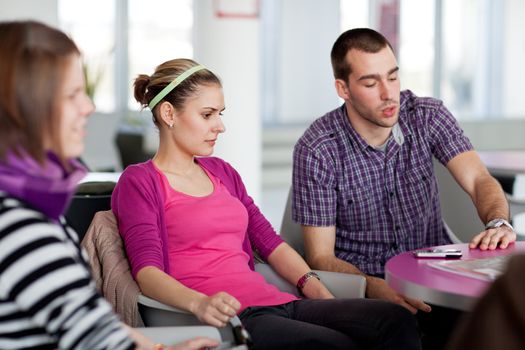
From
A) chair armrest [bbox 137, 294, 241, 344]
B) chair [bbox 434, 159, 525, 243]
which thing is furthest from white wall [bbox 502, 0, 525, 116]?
chair armrest [bbox 137, 294, 241, 344]

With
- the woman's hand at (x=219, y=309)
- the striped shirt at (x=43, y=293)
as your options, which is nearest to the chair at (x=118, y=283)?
the woman's hand at (x=219, y=309)

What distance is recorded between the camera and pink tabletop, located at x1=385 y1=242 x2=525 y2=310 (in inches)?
73.3

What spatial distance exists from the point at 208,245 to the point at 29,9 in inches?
227

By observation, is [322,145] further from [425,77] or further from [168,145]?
[425,77]

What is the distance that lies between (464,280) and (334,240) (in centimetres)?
106

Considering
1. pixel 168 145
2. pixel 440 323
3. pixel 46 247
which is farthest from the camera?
pixel 440 323

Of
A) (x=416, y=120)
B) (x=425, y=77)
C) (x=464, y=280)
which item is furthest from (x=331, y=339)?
(x=425, y=77)

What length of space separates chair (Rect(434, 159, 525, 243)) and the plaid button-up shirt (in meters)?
0.26

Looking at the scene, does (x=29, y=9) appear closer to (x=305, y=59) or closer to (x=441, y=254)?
(x=305, y=59)

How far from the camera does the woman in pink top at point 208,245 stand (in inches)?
91.3

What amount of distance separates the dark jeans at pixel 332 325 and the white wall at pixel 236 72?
305cm

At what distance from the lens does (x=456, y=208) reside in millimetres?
3406

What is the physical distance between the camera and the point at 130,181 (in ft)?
8.23

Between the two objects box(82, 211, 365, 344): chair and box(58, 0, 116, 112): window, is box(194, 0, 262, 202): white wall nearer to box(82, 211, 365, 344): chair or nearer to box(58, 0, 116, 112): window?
box(82, 211, 365, 344): chair
